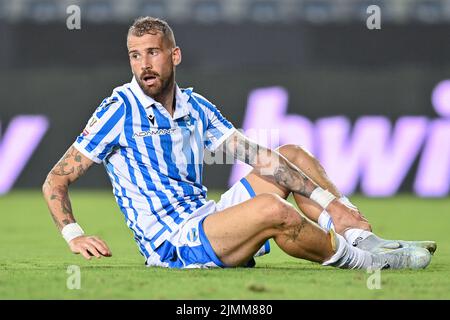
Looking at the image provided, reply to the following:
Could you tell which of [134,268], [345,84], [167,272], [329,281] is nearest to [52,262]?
[134,268]

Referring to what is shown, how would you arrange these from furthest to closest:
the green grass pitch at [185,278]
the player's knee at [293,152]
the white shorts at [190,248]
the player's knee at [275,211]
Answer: the player's knee at [293,152] < the white shorts at [190,248] < the player's knee at [275,211] < the green grass pitch at [185,278]

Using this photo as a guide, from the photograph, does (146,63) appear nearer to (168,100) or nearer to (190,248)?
(168,100)

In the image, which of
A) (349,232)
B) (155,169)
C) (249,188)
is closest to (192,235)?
(155,169)

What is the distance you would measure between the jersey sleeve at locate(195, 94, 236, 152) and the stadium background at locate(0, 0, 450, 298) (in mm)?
7714

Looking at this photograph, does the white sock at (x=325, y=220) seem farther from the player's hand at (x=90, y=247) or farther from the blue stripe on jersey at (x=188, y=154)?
the player's hand at (x=90, y=247)

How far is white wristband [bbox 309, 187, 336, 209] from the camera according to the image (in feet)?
21.0

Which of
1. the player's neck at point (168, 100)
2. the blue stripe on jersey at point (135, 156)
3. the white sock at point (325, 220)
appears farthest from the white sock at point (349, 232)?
the player's neck at point (168, 100)

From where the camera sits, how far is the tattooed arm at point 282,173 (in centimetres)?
639

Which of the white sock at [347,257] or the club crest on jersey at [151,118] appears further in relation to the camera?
the club crest on jersey at [151,118]

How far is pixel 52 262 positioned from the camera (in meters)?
7.12

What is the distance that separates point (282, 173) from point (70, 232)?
52.5 inches

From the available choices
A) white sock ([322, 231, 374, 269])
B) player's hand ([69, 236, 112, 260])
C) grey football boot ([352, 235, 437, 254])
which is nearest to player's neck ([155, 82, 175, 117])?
player's hand ([69, 236, 112, 260])

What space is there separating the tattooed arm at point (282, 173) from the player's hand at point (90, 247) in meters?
1.20
